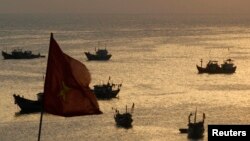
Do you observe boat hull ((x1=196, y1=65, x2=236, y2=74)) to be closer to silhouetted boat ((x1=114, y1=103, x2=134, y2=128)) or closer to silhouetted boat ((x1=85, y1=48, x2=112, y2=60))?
silhouetted boat ((x1=85, y1=48, x2=112, y2=60))

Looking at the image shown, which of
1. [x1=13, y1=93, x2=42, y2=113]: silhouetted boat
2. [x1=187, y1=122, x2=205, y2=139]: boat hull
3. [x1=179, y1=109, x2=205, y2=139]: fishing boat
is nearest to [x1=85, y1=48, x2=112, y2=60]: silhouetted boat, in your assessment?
[x1=13, y1=93, x2=42, y2=113]: silhouetted boat

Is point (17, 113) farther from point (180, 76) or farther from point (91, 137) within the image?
point (180, 76)

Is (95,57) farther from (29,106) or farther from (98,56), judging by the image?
(29,106)

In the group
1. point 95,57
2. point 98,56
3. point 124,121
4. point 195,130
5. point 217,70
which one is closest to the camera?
point 195,130

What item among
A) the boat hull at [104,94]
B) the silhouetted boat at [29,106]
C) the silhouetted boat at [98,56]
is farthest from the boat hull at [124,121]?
the silhouetted boat at [98,56]

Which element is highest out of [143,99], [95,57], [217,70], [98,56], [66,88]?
[98,56]

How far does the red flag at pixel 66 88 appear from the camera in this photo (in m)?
19.7

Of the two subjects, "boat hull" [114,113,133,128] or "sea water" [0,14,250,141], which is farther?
"boat hull" [114,113,133,128]

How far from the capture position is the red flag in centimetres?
1973

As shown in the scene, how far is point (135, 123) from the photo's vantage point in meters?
71.4

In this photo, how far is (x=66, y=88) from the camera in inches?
797

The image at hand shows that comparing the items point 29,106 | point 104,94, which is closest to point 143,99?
point 104,94

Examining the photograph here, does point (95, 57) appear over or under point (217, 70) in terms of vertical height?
over

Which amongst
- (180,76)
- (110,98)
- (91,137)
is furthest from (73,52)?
(91,137)
